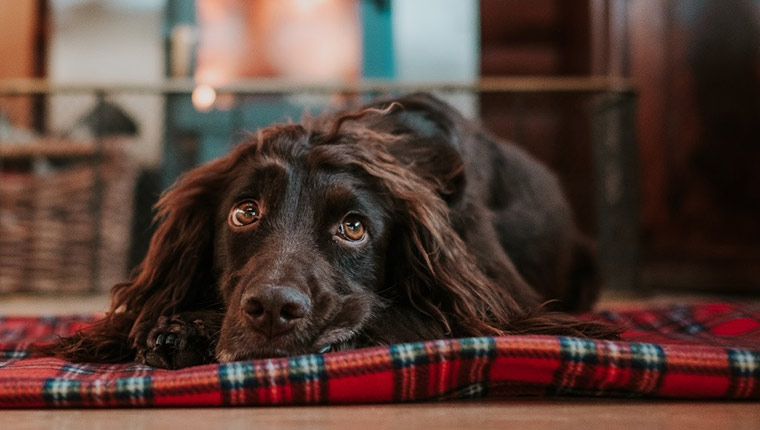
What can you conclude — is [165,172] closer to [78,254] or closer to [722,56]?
[78,254]

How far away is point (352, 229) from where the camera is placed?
167cm

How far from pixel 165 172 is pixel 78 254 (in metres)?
0.83

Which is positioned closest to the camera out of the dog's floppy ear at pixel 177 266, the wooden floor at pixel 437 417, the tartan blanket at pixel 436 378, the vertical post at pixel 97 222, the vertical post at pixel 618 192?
the wooden floor at pixel 437 417

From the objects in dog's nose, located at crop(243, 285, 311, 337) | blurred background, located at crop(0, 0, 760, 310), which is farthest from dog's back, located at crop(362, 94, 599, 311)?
blurred background, located at crop(0, 0, 760, 310)

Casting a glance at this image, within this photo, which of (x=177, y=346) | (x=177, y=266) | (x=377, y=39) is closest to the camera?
(x=177, y=346)

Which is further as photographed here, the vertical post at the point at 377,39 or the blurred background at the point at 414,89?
the vertical post at the point at 377,39

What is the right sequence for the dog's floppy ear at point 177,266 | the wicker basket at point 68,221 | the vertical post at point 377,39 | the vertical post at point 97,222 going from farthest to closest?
the vertical post at point 377,39, the vertical post at point 97,222, the wicker basket at point 68,221, the dog's floppy ear at point 177,266

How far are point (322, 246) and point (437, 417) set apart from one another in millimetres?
545

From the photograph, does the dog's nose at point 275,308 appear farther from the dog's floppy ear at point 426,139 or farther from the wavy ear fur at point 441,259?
the dog's floppy ear at point 426,139

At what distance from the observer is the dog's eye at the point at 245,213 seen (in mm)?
1696

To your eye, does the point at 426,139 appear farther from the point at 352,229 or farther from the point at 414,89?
the point at 414,89

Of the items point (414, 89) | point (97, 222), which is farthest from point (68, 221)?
point (414, 89)

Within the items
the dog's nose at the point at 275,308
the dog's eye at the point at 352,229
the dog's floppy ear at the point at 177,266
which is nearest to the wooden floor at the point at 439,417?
the dog's nose at the point at 275,308

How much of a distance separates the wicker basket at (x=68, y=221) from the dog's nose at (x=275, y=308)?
3.26m
